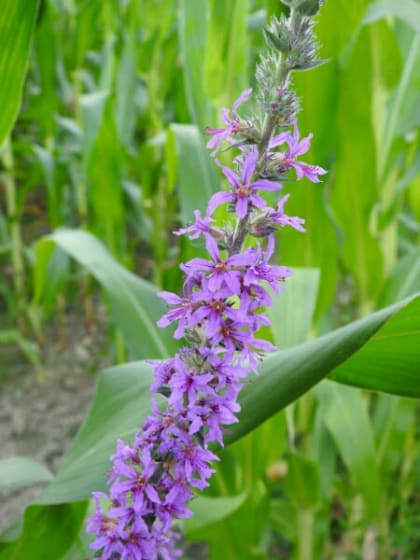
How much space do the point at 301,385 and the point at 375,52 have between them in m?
1.17

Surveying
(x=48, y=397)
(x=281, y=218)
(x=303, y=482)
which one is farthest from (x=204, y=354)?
(x=48, y=397)

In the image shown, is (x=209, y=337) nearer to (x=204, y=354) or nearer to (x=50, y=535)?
(x=204, y=354)

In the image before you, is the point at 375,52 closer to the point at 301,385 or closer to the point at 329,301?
the point at 329,301

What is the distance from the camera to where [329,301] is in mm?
1601

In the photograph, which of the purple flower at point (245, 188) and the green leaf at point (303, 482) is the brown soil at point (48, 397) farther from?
the purple flower at point (245, 188)

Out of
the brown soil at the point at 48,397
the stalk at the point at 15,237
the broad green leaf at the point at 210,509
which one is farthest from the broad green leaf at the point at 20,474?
the stalk at the point at 15,237

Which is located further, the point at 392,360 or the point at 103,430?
the point at 103,430

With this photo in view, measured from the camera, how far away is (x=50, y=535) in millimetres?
988

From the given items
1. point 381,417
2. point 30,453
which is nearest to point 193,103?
point 381,417

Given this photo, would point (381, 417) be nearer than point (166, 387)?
No

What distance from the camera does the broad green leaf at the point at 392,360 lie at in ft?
2.39

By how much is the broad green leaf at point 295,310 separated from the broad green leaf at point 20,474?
0.43m

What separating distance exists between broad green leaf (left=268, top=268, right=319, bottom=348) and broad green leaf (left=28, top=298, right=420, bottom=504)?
367 mm

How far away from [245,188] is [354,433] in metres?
1.15
